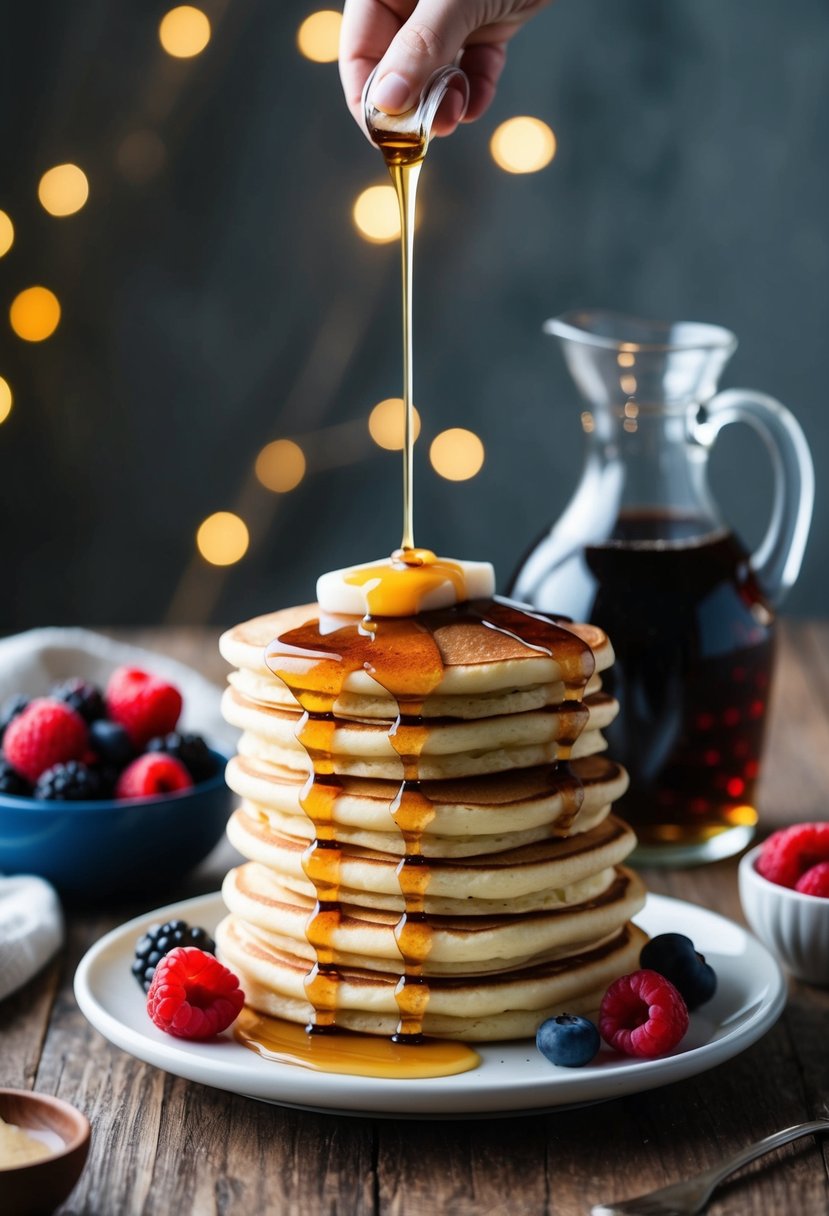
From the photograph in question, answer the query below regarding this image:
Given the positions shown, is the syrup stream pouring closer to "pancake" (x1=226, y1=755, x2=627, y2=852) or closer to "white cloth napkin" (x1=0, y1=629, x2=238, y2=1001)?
"pancake" (x1=226, y1=755, x2=627, y2=852)

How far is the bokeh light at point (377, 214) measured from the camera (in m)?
3.16

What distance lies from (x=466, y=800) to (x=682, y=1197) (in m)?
0.33

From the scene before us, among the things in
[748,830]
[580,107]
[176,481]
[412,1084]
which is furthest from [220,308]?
[412,1084]

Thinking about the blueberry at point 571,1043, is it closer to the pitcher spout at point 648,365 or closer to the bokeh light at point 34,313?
the pitcher spout at point 648,365

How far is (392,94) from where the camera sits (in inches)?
49.4

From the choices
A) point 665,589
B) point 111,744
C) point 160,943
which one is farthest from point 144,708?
point 665,589

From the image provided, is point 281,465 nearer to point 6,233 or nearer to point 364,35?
point 6,233

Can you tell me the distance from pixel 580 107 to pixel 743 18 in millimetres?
381

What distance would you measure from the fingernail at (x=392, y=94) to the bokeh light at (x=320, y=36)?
190 cm

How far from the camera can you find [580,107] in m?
3.12

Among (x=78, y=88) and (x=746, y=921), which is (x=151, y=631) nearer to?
(x=78, y=88)

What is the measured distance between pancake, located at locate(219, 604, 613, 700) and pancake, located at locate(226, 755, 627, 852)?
3.1 inches

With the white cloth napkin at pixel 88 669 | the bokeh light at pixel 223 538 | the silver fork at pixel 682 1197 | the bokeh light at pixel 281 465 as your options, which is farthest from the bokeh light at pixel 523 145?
the silver fork at pixel 682 1197

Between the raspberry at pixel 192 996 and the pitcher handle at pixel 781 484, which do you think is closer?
the raspberry at pixel 192 996
